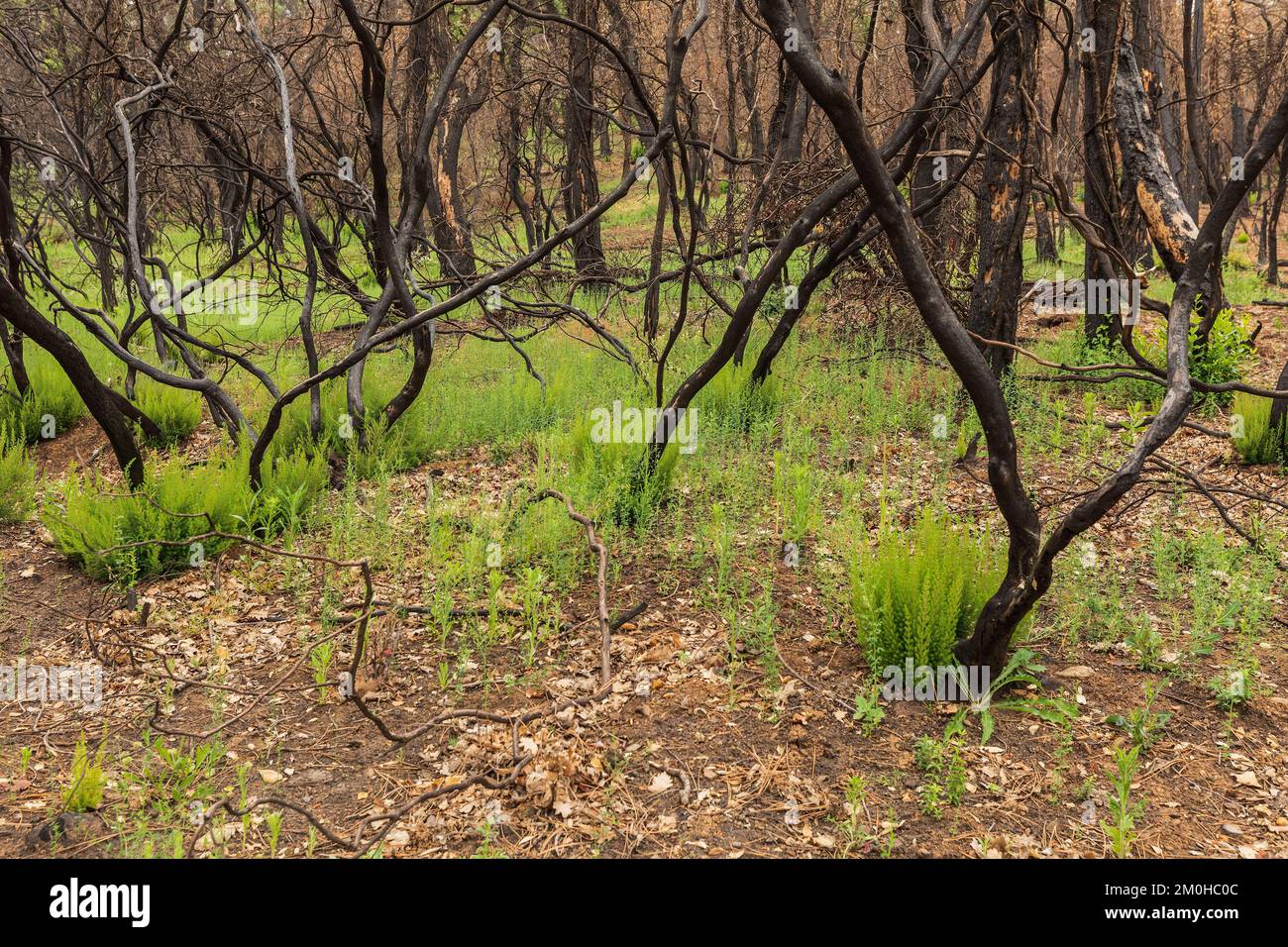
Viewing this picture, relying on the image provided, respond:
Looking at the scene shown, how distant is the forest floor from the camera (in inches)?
97.9

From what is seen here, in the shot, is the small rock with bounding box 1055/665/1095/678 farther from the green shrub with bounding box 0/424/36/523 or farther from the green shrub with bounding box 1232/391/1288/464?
the green shrub with bounding box 0/424/36/523

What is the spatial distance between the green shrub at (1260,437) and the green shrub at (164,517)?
16.5ft

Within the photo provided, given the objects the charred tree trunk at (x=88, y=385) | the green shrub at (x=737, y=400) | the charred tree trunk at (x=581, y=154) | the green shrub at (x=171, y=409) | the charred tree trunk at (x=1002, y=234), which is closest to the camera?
the charred tree trunk at (x=88, y=385)

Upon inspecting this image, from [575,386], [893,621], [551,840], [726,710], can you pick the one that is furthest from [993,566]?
[575,386]

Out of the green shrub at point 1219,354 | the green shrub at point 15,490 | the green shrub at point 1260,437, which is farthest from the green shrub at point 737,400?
the green shrub at point 15,490

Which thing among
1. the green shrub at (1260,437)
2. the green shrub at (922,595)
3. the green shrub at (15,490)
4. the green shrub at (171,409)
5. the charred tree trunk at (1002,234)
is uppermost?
the charred tree trunk at (1002,234)

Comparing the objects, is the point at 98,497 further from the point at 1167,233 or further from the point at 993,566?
the point at 1167,233

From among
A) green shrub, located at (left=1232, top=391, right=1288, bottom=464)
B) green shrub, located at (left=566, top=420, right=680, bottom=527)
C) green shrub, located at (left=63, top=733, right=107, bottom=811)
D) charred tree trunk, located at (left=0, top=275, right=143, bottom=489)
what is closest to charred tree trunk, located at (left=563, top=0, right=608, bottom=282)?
green shrub, located at (left=566, top=420, right=680, bottom=527)

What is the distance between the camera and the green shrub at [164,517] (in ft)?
13.1

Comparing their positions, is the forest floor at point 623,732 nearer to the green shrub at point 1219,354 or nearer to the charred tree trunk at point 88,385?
the charred tree trunk at point 88,385

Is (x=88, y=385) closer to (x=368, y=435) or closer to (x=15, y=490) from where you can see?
(x=15, y=490)

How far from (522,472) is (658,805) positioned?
2.87 metres

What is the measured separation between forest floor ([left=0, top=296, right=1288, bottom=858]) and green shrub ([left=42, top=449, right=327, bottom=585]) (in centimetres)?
12

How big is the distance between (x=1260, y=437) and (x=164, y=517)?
18.4ft
